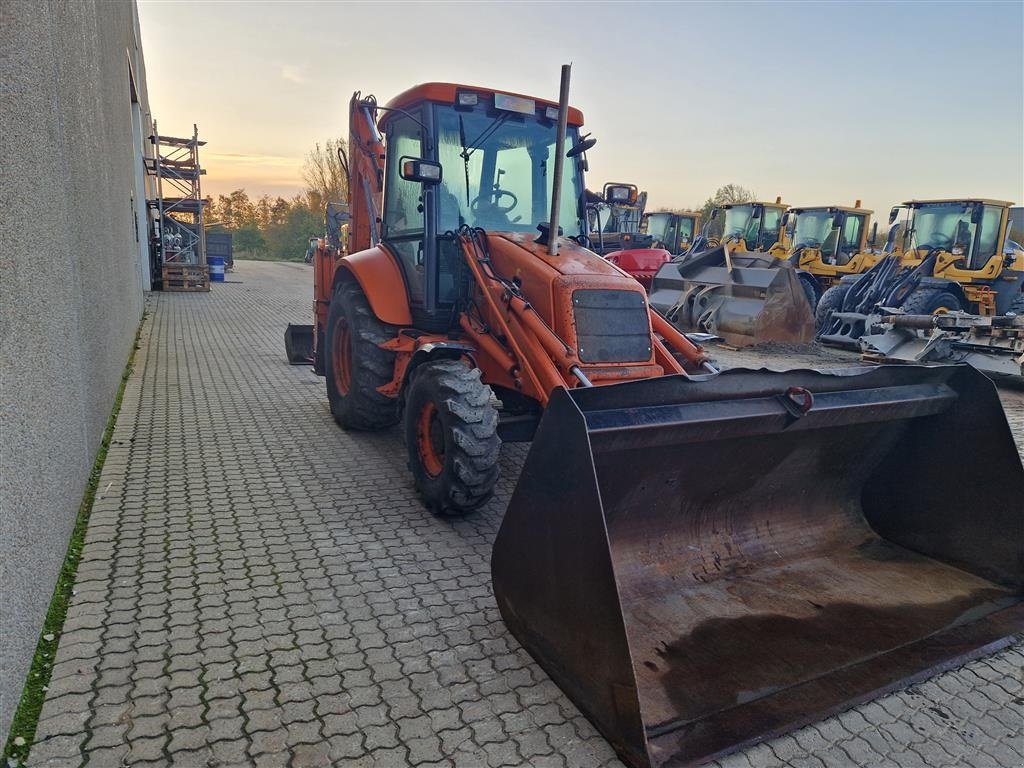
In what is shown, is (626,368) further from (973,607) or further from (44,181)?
(44,181)

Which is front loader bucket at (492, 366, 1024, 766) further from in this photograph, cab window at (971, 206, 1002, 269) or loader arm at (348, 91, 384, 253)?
cab window at (971, 206, 1002, 269)

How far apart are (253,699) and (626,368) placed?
8.62 feet

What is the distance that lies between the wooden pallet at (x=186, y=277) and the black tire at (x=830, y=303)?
1597cm

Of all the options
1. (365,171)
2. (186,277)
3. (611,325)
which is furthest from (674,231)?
(611,325)

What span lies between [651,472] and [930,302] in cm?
1043

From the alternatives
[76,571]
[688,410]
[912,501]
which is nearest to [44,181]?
[76,571]

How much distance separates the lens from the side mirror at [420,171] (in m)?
4.23

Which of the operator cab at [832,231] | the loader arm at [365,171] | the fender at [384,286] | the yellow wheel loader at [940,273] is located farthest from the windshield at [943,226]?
the fender at [384,286]

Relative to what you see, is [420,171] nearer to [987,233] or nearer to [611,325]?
[611,325]

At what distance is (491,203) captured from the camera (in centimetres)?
486

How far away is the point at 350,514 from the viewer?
14.0ft

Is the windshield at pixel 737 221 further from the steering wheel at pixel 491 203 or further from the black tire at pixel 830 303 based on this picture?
the steering wheel at pixel 491 203

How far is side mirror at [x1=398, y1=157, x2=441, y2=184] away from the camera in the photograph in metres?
4.23

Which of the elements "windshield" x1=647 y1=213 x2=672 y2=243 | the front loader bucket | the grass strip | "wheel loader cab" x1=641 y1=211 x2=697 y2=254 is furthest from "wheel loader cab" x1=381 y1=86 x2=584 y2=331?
"windshield" x1=647 y1=213 x2=672 y2=243
